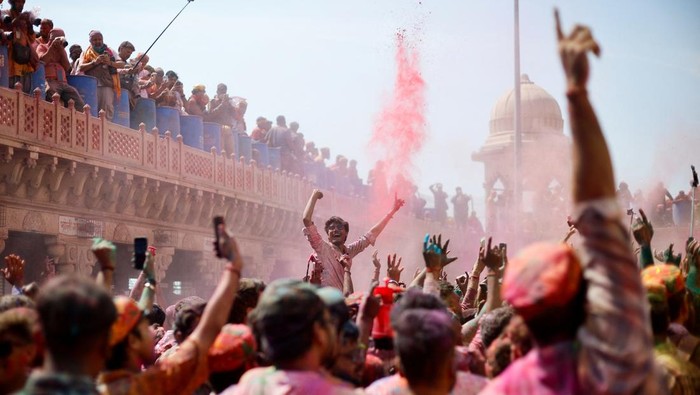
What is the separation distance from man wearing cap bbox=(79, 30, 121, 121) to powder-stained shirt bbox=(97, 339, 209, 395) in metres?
13.8

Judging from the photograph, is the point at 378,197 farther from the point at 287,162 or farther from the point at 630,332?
the point at 630,332

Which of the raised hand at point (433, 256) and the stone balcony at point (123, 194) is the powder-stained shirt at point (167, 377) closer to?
the raised hand at point (433, 256)

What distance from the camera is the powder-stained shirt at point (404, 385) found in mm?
3893

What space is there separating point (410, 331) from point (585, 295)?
822mm

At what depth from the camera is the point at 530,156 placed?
4638 cm

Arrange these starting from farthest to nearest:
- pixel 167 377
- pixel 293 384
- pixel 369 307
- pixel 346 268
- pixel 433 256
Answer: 1. pixel 346 268
2. pixel 433 256
3. pixel 369 307
4. pixel 167 377
5. pixel 293 384

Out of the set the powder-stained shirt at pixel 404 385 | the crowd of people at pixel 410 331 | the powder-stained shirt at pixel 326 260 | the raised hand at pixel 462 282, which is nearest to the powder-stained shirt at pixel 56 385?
the crowd of people at pixel 410 331

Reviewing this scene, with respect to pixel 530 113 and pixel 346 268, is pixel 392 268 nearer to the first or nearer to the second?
pixel 346 268

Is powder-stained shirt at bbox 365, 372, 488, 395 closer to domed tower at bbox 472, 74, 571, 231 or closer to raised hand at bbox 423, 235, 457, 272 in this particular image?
raised hand at bbox 423, 235, 457, 272

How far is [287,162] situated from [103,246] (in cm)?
2221

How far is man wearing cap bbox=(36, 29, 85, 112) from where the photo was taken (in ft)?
53.0

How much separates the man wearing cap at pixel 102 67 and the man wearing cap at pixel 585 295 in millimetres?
14972

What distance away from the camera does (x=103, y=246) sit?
461 centimetres

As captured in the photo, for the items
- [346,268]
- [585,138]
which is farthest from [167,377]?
[346,268]
